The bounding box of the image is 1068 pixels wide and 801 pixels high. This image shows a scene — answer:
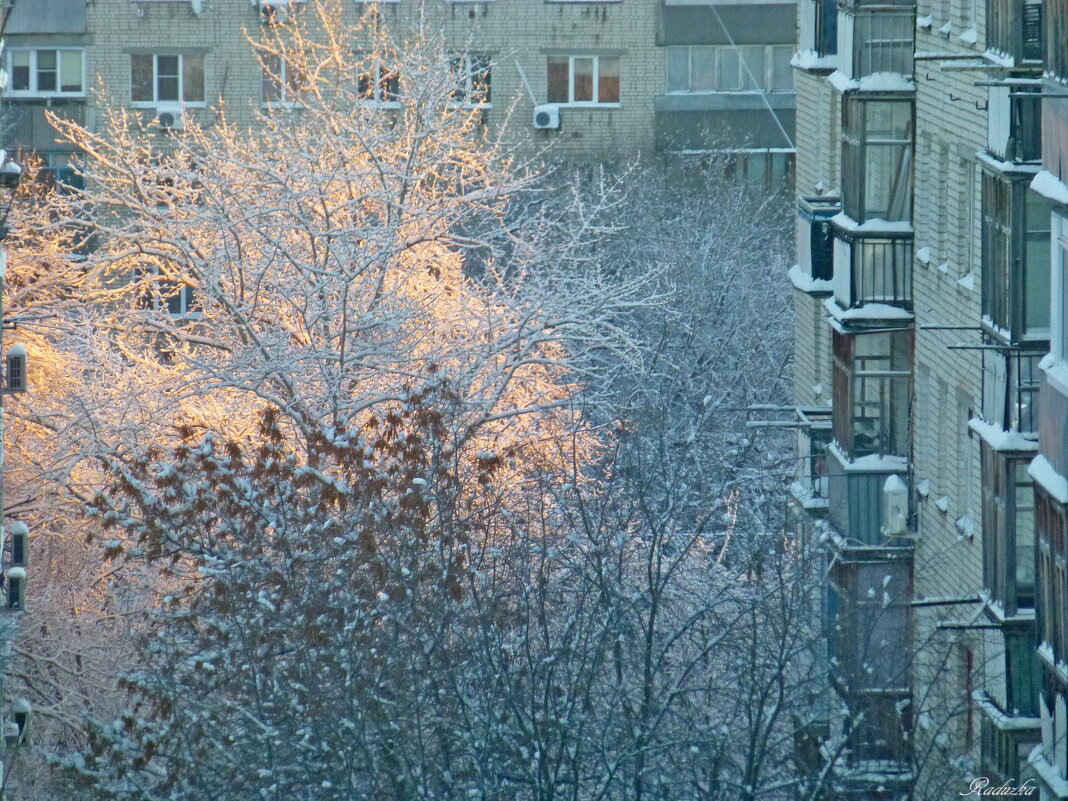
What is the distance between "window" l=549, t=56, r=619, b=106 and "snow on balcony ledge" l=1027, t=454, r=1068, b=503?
33.8 m

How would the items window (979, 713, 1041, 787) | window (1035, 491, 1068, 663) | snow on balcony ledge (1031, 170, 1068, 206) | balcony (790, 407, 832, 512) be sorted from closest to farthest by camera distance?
snow on balcony ledge (1031, 170, 1068, 206) → window (1035, 491, 1068, 663) → window (979, 713, 1041, 787) → balcony (790, 407, 832, 512)

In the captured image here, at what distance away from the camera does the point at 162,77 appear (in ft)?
161

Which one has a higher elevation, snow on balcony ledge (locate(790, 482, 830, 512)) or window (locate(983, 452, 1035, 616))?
window (locate(983, 452, 1035, 616))

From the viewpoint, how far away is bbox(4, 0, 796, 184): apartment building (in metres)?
48.1

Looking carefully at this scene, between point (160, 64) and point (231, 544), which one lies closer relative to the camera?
point (231, 544)

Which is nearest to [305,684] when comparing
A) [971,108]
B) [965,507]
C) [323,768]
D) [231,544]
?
[323,768]

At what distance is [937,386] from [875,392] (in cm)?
168

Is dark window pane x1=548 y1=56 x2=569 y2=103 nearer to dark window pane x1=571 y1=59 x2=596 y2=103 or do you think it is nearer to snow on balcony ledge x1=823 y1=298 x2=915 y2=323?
dark window pane x1=571 y1=59 x2=596 y2=103

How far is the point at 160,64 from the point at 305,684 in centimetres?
3208

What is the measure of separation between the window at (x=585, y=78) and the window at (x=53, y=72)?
10343 millimetres

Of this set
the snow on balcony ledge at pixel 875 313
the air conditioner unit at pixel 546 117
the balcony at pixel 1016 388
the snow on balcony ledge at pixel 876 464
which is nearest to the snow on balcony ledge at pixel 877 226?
the snow on balcony ledge at pixel 875 313

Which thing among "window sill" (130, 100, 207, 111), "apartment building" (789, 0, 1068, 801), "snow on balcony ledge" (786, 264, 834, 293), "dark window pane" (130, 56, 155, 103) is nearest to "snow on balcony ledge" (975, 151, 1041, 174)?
"apartment building" (789, 0, 1068, 801)

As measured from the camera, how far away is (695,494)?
26281 mm

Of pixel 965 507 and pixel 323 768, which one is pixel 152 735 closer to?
pixel 323 768
